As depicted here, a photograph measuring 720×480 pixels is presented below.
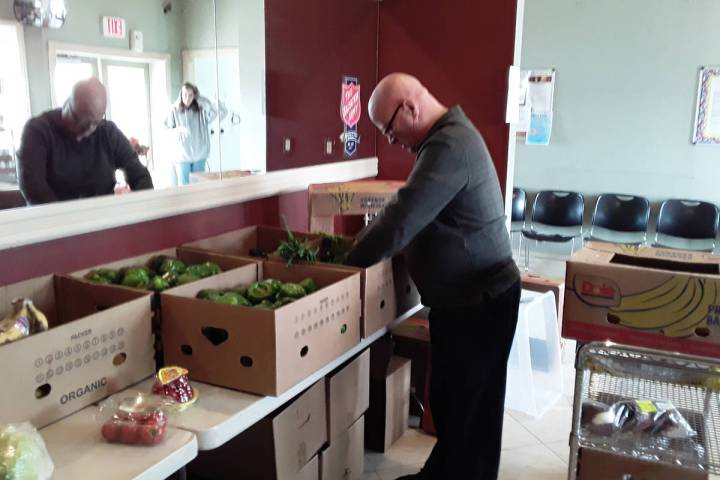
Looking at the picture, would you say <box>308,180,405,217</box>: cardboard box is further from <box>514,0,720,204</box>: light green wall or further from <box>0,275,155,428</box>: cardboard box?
<box>514,0,720,204</box>: light green wall

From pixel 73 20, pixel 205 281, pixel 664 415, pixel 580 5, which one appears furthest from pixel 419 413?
pixel 580 5

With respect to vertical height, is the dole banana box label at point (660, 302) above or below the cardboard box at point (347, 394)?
above

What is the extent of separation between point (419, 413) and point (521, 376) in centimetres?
59

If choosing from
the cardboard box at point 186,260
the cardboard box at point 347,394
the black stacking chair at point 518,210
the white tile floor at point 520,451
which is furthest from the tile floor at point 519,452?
the black stacking chair at point 518,210

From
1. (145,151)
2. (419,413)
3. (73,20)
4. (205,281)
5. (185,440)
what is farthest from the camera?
(419,413)

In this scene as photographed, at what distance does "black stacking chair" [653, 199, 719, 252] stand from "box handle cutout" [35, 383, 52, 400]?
5.34 metres

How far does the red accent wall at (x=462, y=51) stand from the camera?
3504mm

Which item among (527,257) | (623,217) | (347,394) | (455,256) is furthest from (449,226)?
(527,257)

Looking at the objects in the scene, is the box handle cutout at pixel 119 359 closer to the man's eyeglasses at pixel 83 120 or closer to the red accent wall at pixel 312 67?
the man's eyeglasses at pixel 83 120

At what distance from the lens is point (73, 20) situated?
2047mm

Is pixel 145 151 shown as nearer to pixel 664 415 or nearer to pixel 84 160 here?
pixel 84 160

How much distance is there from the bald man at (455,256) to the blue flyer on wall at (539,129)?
4117mm

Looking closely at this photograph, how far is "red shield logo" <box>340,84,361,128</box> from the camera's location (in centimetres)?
367

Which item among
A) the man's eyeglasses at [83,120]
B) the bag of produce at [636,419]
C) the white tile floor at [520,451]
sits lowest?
the white tile floor at [520,451]
